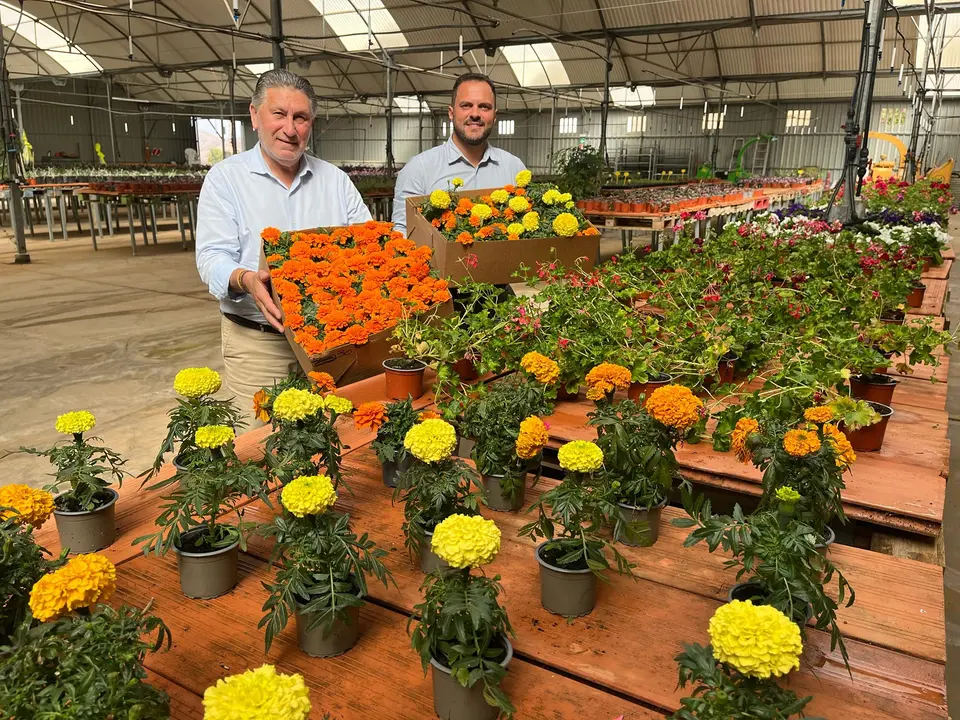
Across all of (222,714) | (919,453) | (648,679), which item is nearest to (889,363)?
(919,453)

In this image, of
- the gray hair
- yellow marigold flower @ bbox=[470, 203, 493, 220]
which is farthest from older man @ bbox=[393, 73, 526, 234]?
the gray hair

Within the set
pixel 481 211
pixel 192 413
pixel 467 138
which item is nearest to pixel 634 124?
pixel 467 138

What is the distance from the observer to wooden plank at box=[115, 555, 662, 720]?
3.03 ft

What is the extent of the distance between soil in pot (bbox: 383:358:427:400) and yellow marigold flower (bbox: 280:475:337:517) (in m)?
1.01

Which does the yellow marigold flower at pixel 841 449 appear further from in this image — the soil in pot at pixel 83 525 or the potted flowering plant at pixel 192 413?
the soil in pot at pixel 83 525

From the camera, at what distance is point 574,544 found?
1.15 m

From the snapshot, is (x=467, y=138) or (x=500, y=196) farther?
(x=467, y=138)

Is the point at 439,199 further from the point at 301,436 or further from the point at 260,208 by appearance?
the point at 301,436

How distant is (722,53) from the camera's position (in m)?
17.6

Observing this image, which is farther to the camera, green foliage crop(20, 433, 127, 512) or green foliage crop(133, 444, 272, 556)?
green foliage crop(20, 433, 127, 512)

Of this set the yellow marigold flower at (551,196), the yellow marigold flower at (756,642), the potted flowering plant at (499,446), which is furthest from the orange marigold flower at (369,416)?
the yellow marigold flower at (551,196)

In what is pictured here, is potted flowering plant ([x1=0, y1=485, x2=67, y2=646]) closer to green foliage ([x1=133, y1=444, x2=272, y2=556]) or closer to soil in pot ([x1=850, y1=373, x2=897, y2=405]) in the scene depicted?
green foliage ([x1=133, y1=444, x2=272, y2=556])

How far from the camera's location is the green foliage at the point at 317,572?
0.97 meters

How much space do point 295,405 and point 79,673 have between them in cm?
57
